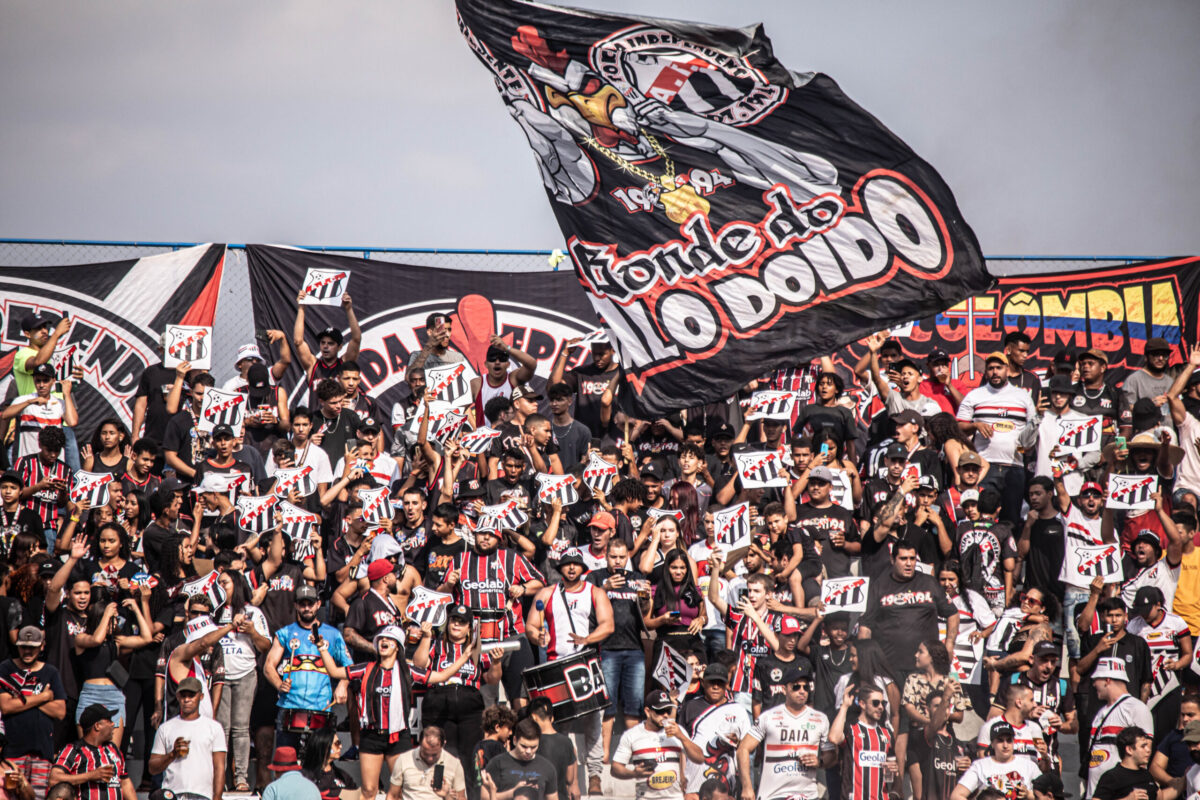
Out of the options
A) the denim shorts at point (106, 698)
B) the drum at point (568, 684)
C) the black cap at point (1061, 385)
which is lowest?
the denim shorts at point (106, 698)

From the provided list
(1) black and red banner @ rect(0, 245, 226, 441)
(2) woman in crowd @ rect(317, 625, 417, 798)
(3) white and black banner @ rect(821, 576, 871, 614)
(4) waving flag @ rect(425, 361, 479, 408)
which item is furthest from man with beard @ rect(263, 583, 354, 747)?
(1) black and red banner @ rect(0, 245, 226, 441)

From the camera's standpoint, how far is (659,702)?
10.8 metres

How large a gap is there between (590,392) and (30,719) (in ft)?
21.2

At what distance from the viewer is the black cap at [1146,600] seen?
38.4ft

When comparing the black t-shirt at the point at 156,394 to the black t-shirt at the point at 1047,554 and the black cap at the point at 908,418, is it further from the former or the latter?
the black t-shirt at the point at 1047,554

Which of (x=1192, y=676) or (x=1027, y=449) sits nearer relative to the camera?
(x=1192, y=676)

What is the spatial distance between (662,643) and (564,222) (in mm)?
3631

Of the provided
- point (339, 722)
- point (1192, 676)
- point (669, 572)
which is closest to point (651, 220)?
point (669, 572)

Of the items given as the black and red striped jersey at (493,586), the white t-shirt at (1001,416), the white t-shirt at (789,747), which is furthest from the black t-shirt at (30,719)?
the white t-shirt at (1001,416)

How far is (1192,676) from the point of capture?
11.7m

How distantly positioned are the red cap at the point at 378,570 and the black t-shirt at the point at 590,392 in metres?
3.46

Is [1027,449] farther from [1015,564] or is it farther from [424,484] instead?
[424,484]

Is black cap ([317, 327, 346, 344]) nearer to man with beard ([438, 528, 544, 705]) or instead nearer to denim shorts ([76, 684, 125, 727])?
man with beard ([438, 528, 544, 705])

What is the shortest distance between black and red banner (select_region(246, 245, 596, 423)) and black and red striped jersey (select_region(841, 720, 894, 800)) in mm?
6136
